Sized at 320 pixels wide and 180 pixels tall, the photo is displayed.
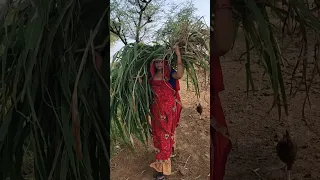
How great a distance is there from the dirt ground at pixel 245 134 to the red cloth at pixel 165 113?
0.5 inches

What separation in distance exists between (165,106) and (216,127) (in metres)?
0.08

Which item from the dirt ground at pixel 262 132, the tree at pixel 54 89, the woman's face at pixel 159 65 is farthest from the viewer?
the dirt ground at pixel 262 132

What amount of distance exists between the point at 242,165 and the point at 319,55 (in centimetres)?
38

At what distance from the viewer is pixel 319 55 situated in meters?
0.52

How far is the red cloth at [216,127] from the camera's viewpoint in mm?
516

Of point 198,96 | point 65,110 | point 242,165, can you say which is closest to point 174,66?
point 198,96

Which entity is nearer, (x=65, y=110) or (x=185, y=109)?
(x=65, y=110)

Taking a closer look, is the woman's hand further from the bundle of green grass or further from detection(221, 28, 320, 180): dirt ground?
detection(221, 28, 320, 180): dirt ground

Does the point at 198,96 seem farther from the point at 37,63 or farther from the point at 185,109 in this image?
the point at 37,63

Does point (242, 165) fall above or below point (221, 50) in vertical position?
below

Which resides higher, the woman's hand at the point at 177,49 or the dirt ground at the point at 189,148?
the woman's hand at the point at 177,49

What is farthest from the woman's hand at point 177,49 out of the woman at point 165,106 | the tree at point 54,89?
the tree at point 54,89

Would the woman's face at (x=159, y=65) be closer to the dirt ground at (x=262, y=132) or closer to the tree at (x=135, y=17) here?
the tree at (x=135, y=17)

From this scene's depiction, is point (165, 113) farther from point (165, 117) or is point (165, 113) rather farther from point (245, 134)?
point (245, 134)
